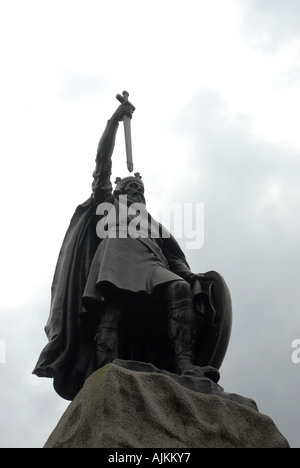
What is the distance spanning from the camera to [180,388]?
14.5ft

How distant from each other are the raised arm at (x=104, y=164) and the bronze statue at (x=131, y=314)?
20.5 inches

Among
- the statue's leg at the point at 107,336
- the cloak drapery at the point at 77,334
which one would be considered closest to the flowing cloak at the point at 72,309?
the cloak drapery at the point at 77,334

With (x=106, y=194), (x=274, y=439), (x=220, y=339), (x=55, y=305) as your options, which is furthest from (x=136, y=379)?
(x=106, y=194)

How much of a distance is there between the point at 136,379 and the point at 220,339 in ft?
4.78

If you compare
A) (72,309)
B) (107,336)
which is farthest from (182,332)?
(72,309)

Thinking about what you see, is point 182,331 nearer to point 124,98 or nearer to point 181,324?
point 181,324

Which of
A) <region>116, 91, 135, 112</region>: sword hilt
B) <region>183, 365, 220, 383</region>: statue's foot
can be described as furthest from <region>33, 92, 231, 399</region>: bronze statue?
<region>116, 91, 135, 112</region>: sword hilt

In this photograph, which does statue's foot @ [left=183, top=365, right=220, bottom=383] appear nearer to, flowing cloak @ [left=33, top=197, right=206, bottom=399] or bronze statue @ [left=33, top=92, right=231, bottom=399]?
bronze statue @ [left=33, top=92, right=231, bottom=399]

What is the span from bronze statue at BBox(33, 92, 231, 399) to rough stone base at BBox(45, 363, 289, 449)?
62 centimetres

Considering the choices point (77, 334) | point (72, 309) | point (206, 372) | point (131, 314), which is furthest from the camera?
point (72, 309)

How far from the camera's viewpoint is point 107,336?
5.33 m

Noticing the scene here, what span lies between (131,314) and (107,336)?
14.3 inches
